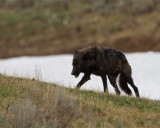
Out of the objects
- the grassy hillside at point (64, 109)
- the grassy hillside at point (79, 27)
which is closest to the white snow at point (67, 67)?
the grassy hillside at point (79, 27)

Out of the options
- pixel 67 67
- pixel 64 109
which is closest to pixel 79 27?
pixel 67 67

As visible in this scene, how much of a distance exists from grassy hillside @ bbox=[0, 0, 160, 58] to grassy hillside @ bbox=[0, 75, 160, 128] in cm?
Result: 2506

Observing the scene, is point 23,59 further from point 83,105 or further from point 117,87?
point 83,105

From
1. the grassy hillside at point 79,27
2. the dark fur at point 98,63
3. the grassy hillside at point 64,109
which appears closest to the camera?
the grassy hillside at point 64,109

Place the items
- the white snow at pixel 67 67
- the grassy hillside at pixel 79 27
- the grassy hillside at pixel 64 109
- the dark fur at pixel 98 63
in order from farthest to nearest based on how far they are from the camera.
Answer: the grassy hillside at pixel 79 27 → the white snow at pixel 67 67 → the dark fur at pixel 98 63 → the grassy hillside at pixel 64 109

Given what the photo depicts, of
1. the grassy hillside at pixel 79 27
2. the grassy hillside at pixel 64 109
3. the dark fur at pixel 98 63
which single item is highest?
the grassy hillside at pixel 79 27

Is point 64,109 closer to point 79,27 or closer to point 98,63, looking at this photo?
point 98,63

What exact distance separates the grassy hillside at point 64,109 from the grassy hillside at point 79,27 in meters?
25.1

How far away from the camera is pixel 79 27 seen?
4184cm

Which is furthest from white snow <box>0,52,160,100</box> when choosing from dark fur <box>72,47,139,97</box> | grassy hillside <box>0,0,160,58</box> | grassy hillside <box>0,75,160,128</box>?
grassy hillside <box>0,75,160,128</box>

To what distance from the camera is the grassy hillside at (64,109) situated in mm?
9633

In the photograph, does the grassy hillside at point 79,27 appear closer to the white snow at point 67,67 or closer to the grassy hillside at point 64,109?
the white snow at point 67,67

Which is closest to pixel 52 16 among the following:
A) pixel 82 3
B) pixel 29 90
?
pixel 82 3

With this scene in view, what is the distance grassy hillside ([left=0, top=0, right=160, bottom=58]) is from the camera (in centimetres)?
3841
